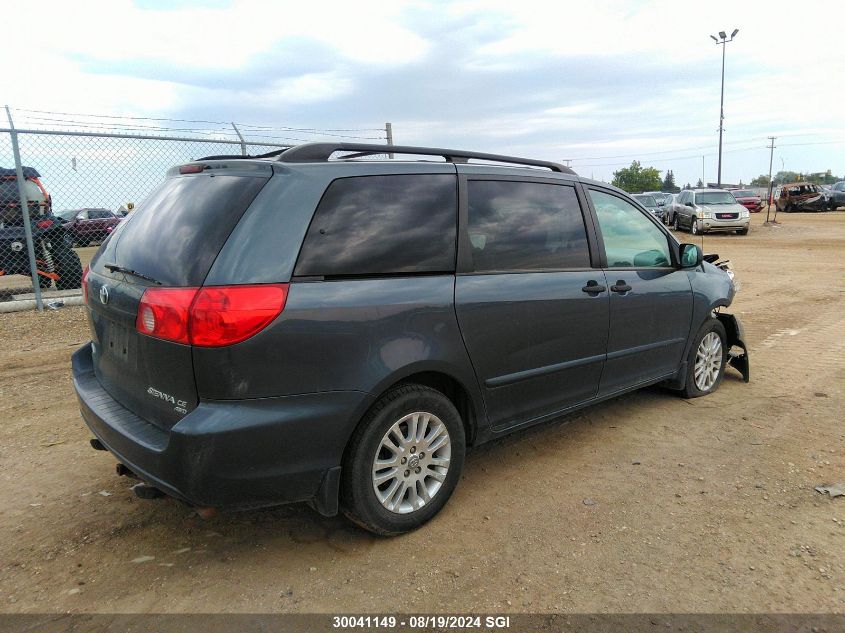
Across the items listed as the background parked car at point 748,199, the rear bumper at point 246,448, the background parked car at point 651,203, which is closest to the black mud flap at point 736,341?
the rear bumper at point 246,448

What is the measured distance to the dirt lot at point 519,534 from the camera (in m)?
2.53

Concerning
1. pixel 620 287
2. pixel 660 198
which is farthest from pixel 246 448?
pixel 660 198

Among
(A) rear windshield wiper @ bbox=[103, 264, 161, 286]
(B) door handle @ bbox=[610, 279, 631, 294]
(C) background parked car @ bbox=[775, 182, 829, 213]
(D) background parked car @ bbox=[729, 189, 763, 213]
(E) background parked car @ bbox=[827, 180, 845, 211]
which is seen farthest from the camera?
(C) background parked car @ bbox=[775, 182, 829, 213]

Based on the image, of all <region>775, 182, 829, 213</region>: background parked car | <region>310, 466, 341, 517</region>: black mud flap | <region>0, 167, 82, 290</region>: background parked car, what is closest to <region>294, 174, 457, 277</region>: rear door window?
<region>310, 466, 341, 517</region>: black mud flap

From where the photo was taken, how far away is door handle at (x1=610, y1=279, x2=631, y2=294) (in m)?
3.93

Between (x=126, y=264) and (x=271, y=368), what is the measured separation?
3.18 feet

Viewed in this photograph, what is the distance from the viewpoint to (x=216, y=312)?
2373 mm

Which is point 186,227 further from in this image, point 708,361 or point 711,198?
point 711,198

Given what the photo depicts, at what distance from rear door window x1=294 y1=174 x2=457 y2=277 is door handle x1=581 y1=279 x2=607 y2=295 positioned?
1.06 m

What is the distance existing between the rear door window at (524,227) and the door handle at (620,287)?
266 mm

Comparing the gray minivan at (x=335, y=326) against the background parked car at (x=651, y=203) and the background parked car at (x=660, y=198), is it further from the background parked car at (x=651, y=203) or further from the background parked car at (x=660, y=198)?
the background parked car at (x=660, y=198)

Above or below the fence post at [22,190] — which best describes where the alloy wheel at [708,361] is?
below

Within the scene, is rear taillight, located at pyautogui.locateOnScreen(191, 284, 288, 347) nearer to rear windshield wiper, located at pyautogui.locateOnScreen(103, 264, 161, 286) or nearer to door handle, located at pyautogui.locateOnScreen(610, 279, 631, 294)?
rear windshield wiper, located at pyautogui.locateOnScreen(103, 264, 161, 286)

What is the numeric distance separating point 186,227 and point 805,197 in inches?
1592
